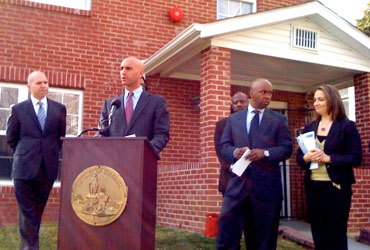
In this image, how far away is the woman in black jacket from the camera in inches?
162

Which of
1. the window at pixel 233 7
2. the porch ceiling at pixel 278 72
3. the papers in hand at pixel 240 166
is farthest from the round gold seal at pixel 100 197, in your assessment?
the window at pixel 233 7

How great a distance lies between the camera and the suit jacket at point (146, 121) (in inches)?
147

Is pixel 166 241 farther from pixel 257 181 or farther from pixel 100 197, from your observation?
pixel 100 197

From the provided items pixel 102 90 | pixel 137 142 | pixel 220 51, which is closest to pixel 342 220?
pixel 137 142

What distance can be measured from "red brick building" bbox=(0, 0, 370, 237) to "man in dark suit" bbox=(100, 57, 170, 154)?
10.4ft

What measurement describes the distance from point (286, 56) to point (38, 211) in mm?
4591

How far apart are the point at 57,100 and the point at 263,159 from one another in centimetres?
515

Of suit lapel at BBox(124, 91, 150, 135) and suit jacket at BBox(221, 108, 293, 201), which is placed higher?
suit lapel at BBox(124, 91, 150, 135)

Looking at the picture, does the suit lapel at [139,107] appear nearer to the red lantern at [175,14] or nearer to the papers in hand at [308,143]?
the papers in hand at [308,143]

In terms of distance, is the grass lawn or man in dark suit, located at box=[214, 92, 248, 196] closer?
man in dark suit, located at box=[214, 92, 248, 196]

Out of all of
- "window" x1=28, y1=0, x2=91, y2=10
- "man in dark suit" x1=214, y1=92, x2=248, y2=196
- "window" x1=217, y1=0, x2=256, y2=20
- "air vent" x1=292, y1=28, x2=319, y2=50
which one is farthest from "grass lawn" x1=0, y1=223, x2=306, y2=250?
"window" x1=217, y1=0, x2=256, y2=20

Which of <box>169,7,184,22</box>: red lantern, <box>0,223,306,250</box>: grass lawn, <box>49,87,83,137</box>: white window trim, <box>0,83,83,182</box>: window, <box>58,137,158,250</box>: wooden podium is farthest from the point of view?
<box>169,7,184,22</box>: red lantern

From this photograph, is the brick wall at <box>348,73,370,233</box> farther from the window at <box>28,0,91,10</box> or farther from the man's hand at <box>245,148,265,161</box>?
the window at <box>28,0,91,10</box>

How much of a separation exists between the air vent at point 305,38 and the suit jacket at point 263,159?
3.76m
